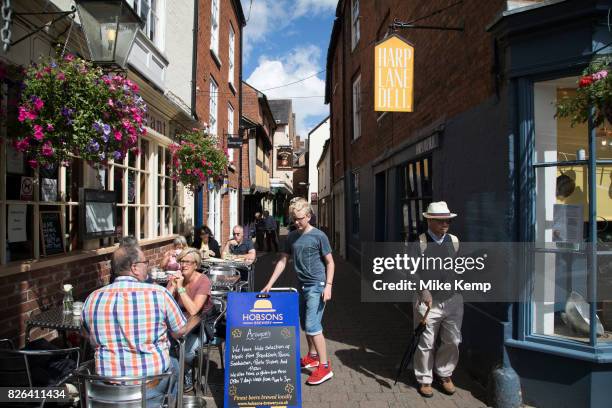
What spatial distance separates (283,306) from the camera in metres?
3.97

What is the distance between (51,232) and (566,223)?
4903 mm

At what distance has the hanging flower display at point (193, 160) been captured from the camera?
7.88 m

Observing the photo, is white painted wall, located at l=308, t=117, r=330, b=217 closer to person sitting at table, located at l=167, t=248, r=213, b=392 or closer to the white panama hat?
the white panama hat

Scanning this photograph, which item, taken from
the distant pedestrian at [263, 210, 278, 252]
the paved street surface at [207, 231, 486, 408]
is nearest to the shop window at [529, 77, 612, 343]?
the paved street surface at [207, 231, 486, 408]

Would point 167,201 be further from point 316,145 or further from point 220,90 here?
point 316,145

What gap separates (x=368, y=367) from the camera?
5.02 m

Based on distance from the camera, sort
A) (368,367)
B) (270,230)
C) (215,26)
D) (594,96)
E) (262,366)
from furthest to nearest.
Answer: (270,230)
(215,26)
(368,367)
(262,366)
(594,96)

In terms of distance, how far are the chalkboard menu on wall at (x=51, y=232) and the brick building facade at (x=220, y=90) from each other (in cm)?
484

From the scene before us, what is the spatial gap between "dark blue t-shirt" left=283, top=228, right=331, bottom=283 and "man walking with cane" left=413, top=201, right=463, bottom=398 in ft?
3.29

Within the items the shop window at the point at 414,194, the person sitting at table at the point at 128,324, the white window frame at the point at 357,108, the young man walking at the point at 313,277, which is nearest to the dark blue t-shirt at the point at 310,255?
the young man walking at the point at 313,277

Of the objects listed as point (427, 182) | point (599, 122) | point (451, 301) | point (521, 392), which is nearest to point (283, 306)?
Result: point (451, 301)

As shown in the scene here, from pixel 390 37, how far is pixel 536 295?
3.83m

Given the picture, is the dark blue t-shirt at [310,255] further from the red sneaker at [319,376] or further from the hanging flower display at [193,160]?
the hanging flower display at [193,160]

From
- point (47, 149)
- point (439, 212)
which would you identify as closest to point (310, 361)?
point (439, 212)
